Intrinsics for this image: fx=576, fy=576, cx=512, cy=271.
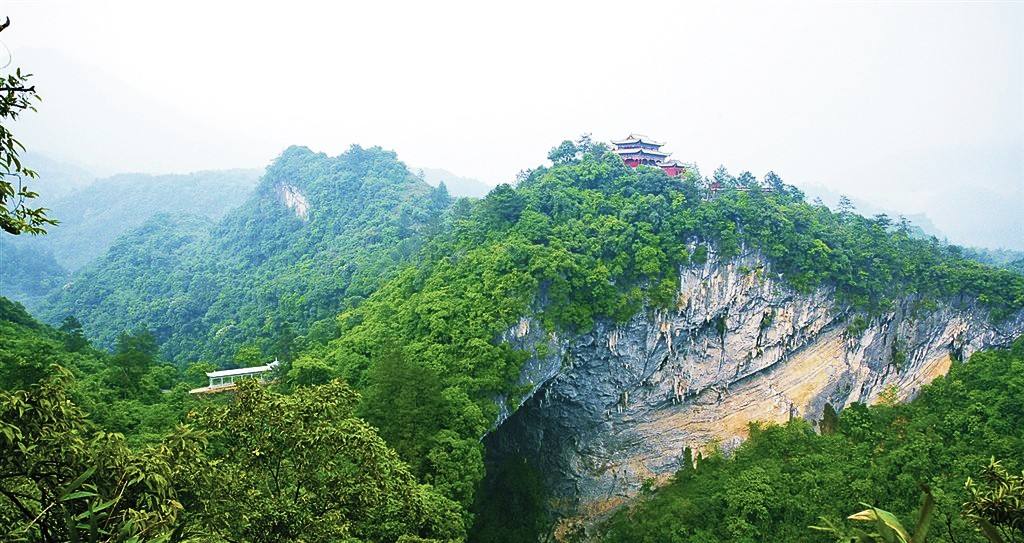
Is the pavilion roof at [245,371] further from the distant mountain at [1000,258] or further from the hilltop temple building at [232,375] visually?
the distant mountain at [1000,258]

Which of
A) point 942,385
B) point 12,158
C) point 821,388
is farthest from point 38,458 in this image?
point 821,388

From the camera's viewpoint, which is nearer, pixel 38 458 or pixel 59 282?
pixel 38 458

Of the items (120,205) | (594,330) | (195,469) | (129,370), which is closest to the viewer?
(195,469)

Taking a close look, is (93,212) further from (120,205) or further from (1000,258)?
(1000,258)

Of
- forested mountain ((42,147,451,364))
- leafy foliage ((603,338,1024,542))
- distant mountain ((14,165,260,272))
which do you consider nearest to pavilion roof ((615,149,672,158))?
forested mountain ((42,147,451,364))

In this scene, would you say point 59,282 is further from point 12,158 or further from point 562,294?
point 12,158

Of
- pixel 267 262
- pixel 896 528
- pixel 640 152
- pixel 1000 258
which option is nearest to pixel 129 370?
pixel 896 528

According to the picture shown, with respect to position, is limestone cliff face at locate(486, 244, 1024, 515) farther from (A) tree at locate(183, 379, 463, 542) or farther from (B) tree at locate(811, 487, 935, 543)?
(B) tree at locate(811, 487, 935, 543)
